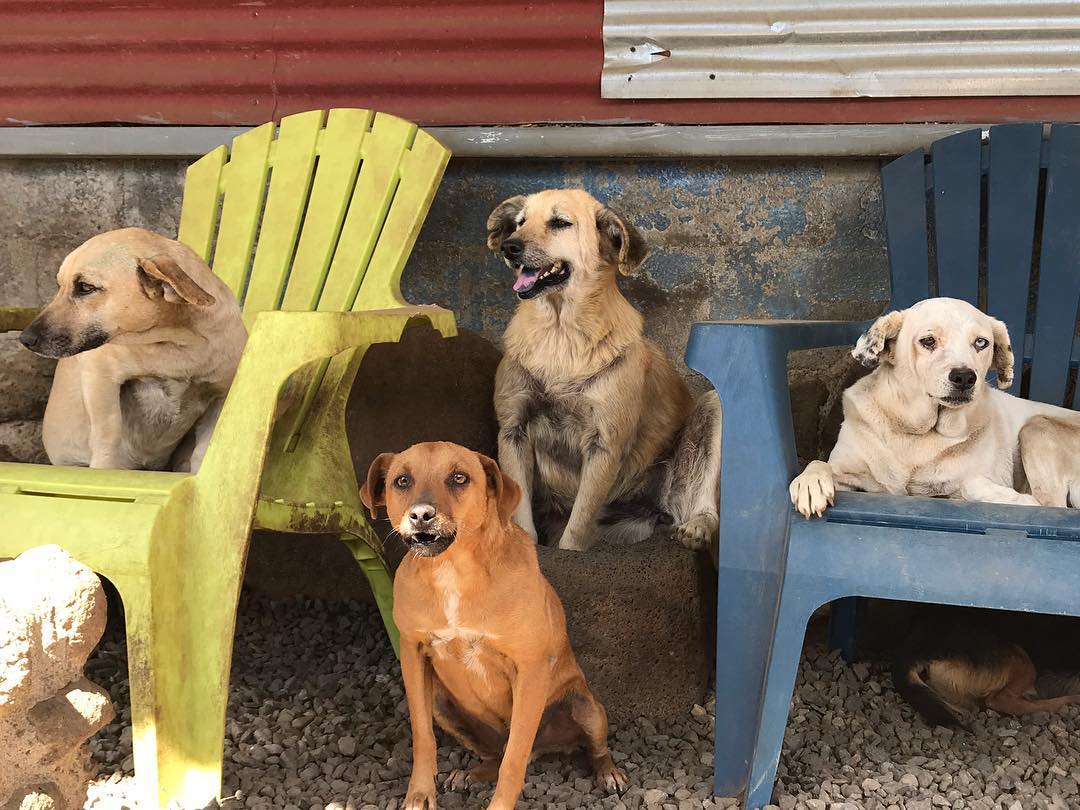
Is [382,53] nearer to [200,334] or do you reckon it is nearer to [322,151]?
[322,151]

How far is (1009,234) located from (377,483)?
7.24ft

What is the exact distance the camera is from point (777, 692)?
236 cm

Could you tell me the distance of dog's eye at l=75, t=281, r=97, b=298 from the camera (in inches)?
101

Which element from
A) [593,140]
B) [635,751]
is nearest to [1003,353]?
[635,751]

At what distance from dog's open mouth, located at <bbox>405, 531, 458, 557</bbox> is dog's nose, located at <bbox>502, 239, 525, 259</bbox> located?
1.26 meters

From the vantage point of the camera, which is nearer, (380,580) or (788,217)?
(380,580)

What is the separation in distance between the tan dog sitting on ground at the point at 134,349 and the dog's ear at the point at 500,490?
86cm

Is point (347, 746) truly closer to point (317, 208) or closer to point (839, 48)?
point (317, 208)

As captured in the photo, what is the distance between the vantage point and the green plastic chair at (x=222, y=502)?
221 cm

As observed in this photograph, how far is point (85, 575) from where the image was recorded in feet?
6.52

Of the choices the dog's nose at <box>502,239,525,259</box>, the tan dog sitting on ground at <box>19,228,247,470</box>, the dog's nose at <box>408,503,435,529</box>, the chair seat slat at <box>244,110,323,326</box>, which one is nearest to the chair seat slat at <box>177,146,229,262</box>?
the chair seat slat at <box>244,110,323,326</box>

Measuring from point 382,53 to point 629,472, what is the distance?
73.0 inches

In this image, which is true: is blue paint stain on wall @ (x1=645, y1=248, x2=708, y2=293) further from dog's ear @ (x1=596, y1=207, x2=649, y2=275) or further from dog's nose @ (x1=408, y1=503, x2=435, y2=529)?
dog's nose @ (x1=408, y1=503, x2=435, y2=529)

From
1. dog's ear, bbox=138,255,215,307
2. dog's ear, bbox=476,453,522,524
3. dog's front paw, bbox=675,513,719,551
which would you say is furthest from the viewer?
dog's front paw, bbox=675,513,719,551
